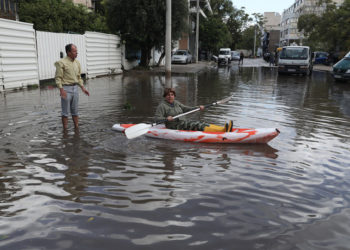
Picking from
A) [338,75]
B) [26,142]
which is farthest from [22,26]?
[338,75]

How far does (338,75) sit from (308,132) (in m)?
14.2

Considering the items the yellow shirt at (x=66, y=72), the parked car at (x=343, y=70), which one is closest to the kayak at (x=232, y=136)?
the yellow shirt at (x=66, y=72)

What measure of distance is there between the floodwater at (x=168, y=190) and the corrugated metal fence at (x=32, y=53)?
5689 millimetres

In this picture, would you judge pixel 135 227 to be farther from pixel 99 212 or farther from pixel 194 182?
pixel 194 182

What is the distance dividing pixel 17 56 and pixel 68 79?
7.97m

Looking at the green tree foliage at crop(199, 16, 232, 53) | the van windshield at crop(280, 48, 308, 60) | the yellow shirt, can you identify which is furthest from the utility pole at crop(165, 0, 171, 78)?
the green tree foliage at crop(199, 16, 232, 53)

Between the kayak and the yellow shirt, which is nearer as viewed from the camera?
the kayak

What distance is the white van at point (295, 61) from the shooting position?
25.1 metres

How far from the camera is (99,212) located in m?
3.92

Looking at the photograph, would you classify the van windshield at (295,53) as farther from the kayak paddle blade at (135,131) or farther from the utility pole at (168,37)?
the kayak paddle blade at (135,131)

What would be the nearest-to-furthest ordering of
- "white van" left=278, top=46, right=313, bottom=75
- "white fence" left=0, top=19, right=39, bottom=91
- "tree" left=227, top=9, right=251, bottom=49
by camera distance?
"white fence" left=0, top=19, right=39, bottom=91, "white van" left=278, top=46, right=313, bottom=75, "tree" left=227, top=9, right=251, bottom=49

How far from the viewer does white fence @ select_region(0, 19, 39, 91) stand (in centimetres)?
1315

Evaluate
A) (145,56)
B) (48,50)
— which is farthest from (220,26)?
(48,50)

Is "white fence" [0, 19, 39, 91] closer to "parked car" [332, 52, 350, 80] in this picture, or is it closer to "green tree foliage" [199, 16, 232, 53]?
"parked car" [332, 52, 350, 80]
